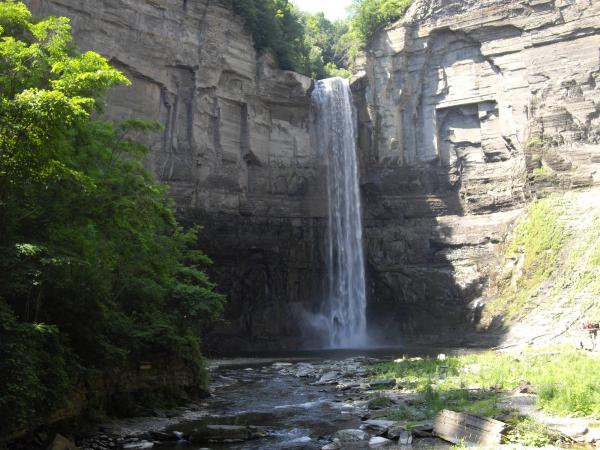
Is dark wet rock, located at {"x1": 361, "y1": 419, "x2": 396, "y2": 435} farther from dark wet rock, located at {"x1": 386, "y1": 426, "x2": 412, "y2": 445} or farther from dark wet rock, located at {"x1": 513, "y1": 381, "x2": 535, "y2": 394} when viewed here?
dark wet rock, located at {"x1": 513, "y1": 381, "x2": 535, "y2": 394}

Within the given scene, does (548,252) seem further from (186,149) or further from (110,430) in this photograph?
(110,430)

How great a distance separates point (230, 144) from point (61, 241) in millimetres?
30054

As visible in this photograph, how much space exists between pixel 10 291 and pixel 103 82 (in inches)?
213

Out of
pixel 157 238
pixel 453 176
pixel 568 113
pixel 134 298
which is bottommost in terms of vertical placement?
pixel 134 298

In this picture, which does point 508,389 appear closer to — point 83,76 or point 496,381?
point 496,381

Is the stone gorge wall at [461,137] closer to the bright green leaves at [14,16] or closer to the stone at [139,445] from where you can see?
the stone at [139,445]

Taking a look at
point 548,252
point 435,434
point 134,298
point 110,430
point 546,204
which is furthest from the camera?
point 546,204

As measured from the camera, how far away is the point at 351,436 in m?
11.5

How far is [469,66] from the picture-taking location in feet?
147

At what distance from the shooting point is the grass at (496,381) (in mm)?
11922

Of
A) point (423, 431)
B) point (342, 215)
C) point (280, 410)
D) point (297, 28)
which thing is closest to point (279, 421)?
point (280, 410)

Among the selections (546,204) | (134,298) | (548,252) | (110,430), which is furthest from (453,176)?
(110,430)

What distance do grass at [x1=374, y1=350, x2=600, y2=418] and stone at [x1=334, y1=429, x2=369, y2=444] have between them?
1.69 metres

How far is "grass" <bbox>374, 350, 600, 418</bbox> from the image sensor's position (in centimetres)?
1192
